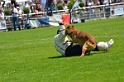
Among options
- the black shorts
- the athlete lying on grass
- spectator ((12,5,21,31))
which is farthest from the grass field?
spectator ((12,5,21,31))

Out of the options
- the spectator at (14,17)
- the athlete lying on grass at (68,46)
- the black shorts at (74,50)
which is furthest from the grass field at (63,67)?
the spectator at (14,17)

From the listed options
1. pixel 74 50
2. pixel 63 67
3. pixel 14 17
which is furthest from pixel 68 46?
pixel 14 17

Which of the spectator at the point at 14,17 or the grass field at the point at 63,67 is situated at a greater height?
the grass field at the point at 63,67

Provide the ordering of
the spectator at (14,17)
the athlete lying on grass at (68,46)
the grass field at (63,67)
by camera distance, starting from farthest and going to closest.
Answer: the spectator at (14,17), the athlete lying on grass at (68,46), the grass field at (63,67)

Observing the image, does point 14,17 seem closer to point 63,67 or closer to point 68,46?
point 68,46

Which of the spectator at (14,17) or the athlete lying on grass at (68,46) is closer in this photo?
the athlete lying on grass at (68,46)

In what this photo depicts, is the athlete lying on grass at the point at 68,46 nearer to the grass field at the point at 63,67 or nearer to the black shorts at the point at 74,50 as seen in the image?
the black shorts at the point at 74,50

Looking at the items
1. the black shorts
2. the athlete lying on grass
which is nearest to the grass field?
the athlete lying on grass

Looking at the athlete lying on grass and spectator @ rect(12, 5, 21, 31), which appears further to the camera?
spectator @ rect(12, 5, 21, 31)

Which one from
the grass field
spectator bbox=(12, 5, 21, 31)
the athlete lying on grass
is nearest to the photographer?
the grass field

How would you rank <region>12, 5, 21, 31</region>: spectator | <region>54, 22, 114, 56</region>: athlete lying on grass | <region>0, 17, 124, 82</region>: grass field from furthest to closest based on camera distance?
<region>12, 5, 21, 31</region>: spectator < <region>54, 22, 114, 56</region>: athlete lying on grass < <region>0, 17, 124, 82</region>: grass field

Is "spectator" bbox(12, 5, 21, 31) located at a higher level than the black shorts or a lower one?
lower

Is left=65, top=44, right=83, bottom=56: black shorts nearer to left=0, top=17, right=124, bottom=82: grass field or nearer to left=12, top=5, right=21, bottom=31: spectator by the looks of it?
left=0, top=17, right=124, bottom=82: grass field

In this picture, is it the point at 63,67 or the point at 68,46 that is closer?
the point at 63,67
